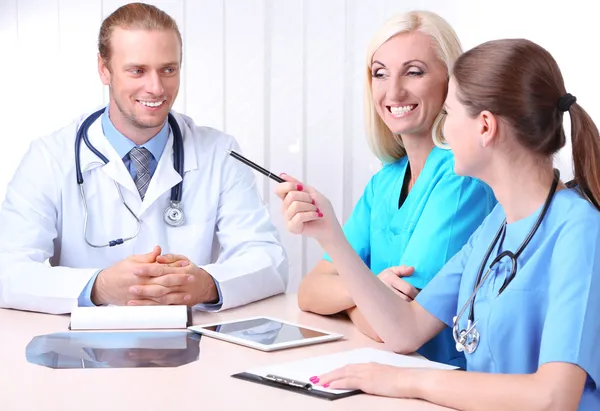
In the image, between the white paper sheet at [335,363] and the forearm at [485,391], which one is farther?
the white paper sheet at [335,363]

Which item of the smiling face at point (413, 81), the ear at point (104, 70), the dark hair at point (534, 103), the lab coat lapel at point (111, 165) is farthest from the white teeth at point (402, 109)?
the ear at point (104, 70)

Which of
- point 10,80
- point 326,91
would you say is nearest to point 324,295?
point 326,91

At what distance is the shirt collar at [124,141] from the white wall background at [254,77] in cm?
77

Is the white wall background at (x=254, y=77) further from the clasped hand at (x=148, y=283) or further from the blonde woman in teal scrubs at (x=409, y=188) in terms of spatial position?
the clasped hand at (x=148, y=283)

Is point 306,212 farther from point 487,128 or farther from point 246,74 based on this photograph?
point 246,74

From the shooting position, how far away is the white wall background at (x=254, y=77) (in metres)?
2.95

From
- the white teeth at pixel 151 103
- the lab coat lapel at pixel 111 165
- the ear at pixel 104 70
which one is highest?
the ear at pixel 104 70

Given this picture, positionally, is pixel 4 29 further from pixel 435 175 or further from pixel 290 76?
pixel 435 175

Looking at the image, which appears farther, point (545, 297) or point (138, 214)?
point (138, 214)

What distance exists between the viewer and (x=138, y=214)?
2148 mm

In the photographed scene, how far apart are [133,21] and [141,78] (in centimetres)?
16

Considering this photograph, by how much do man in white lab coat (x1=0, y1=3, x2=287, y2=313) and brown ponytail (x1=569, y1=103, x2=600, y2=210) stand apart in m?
0.89

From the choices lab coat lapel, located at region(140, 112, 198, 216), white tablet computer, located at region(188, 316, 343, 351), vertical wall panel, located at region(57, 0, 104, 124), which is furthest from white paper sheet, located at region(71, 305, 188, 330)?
vertical wall panel, located at region(57, 0, 104, 124)

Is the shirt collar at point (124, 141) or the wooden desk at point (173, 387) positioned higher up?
the shirt collar at point (124, 141)
